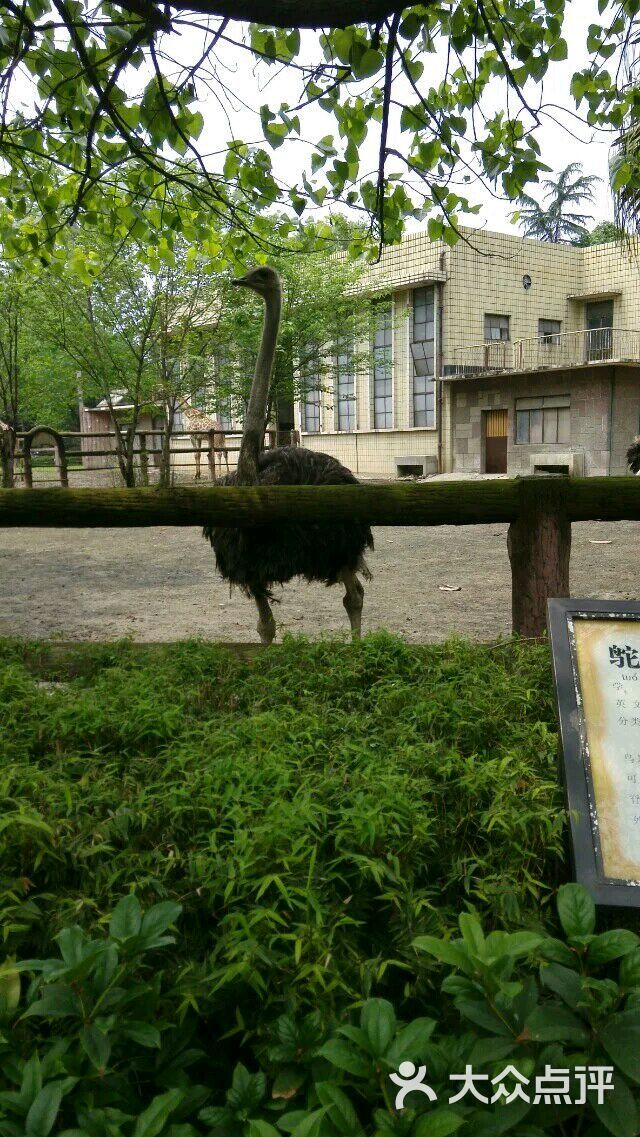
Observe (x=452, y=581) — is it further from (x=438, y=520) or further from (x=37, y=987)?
(x=37, y=987)

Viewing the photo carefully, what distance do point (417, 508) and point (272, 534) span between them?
3.78 ft

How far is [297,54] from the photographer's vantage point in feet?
11.9

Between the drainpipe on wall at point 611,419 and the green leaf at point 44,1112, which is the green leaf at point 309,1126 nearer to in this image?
the green leaf at point 44,1112

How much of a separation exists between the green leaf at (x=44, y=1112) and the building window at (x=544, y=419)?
59.0 ft

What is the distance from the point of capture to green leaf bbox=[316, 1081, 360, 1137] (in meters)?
1.23

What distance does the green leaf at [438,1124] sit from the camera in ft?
3.89

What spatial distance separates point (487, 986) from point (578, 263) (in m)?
22.0

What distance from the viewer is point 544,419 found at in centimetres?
1847

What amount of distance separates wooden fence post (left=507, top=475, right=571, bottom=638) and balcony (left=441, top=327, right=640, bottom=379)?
16.0m

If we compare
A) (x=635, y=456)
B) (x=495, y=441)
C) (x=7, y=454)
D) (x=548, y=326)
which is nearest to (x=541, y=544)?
(x=635, y=456)

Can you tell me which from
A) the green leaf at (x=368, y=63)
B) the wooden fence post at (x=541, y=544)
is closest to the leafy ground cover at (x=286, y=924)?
the wooden fence post at (x=541, y=544)

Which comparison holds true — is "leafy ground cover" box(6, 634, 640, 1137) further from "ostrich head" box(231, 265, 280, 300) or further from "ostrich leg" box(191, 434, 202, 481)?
"ostrich leg" box(191, 434, 202, 481)

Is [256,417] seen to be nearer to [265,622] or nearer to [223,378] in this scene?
[265,622]

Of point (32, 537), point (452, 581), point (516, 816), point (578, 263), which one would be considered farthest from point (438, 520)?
point (578, 263)
